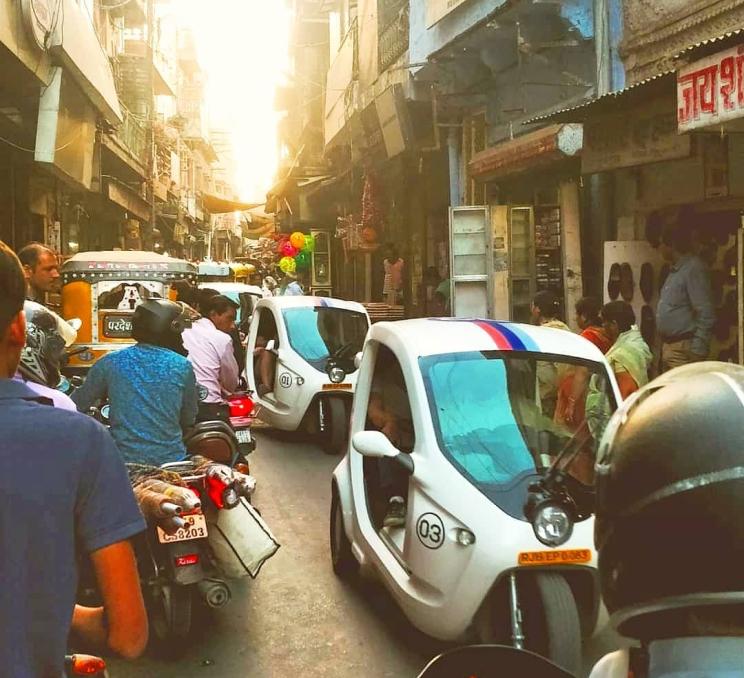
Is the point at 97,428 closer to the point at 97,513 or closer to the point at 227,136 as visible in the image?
the point at 97,513

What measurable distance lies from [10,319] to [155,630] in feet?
10.6

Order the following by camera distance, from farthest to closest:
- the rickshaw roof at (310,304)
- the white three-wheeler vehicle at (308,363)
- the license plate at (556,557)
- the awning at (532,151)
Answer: the awning at (532,151) < the rickshaw roof at (310,304) < the white three-wheeler vehicle at (308,363) < the license plate at (556,557)

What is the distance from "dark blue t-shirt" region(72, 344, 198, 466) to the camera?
4.75 metres

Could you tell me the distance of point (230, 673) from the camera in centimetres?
434

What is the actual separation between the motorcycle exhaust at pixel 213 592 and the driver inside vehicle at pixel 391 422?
98 centimetres

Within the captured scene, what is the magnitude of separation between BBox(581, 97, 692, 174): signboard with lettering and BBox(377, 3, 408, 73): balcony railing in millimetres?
9027

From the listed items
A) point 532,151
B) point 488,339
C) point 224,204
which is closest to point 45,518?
point 488,339

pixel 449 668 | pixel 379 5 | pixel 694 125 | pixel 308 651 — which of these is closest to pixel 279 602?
pixel 308 651

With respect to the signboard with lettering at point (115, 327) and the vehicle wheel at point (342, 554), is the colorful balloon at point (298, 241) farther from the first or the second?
the vehicle wheel at point (342, 554)

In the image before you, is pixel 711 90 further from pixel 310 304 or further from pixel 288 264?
pixel 288 264

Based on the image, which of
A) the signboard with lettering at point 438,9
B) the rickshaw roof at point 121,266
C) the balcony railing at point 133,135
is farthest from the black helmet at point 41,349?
the balcony railing at point 133,135

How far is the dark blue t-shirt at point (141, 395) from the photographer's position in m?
Answer: 4.75

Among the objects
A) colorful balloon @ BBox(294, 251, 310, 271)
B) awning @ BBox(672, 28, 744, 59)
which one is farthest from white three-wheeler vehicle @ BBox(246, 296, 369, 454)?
colorful balloon @ BBox(294, 251, 310, 271)

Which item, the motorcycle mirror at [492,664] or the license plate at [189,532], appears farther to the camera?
the license plate at [189,532]
